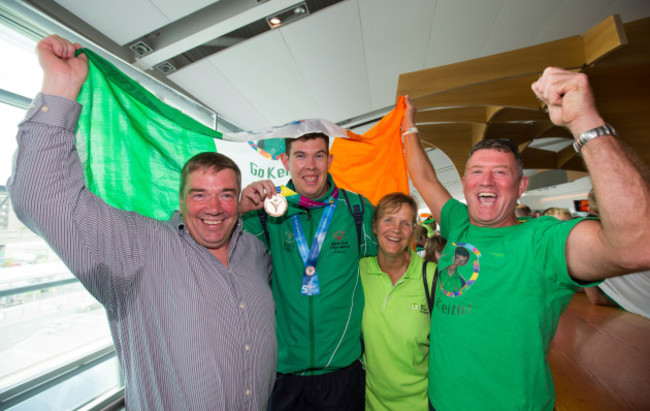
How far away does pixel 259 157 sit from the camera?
8.94 feet

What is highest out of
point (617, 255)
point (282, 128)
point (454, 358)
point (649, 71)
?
point (649, 71)

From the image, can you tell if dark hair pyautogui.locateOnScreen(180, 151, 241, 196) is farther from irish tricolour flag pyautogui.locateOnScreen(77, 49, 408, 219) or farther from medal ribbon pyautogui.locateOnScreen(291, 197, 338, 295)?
medal ribbon pyautogui.locateOnScreen(291, 197, 338, 295)

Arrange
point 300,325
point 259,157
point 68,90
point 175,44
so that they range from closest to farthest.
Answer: point 68,90, point 300,325, point 259,157, point 175,44

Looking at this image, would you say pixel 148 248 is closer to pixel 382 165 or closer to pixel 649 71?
pixel 382 165

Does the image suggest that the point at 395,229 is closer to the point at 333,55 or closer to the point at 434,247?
the point at 434,247

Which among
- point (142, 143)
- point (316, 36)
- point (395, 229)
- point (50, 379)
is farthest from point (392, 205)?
point (50, 379)

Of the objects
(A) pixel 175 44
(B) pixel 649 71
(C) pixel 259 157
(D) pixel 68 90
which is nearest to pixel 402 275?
(C) pixel 259 157

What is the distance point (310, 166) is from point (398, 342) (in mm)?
1595

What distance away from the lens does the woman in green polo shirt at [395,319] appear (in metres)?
2.00

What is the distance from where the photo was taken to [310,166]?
2.29 metres

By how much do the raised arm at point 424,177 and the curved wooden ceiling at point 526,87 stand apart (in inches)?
47.3

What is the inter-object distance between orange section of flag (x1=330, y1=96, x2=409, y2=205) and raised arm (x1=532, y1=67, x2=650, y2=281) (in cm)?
191

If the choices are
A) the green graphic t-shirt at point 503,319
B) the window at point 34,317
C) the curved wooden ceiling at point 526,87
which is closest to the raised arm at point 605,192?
the green graphic t-shirt at point 503,319

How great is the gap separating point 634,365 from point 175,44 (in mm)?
5938
